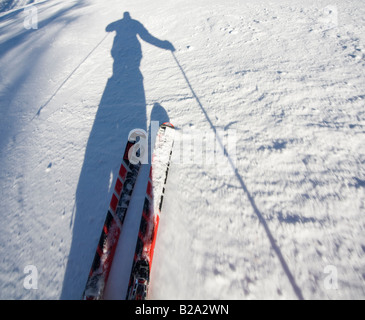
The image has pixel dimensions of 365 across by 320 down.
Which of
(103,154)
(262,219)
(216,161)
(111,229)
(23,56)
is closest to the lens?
(262,219)

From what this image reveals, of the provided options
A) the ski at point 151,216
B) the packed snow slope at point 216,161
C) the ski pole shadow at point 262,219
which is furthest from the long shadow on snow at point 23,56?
the ski pole shadow at point 262,219

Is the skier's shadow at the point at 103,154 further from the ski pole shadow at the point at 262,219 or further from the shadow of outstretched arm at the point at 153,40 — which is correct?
the ski pole shadow at the point at 262,219

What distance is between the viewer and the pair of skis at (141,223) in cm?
157

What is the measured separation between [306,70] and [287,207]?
303cm

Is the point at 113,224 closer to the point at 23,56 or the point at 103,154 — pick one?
the point at 103,154

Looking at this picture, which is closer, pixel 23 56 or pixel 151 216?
pixel 151 216

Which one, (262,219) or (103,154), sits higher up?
(103,154)

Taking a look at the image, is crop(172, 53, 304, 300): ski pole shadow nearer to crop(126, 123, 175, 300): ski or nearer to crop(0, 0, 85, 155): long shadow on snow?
crop(126, 123, 175, 300): ski

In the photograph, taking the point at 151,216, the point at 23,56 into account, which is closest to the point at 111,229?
the point at 151,216

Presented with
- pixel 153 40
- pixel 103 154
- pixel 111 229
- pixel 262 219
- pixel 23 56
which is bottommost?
pixel 262 219

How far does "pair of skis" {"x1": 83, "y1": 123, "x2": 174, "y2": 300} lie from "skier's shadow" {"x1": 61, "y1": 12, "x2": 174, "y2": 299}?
24cm

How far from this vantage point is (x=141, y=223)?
1.86 m

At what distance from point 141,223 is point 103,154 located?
4.94 ft

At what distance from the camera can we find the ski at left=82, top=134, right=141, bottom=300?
1.59 m
